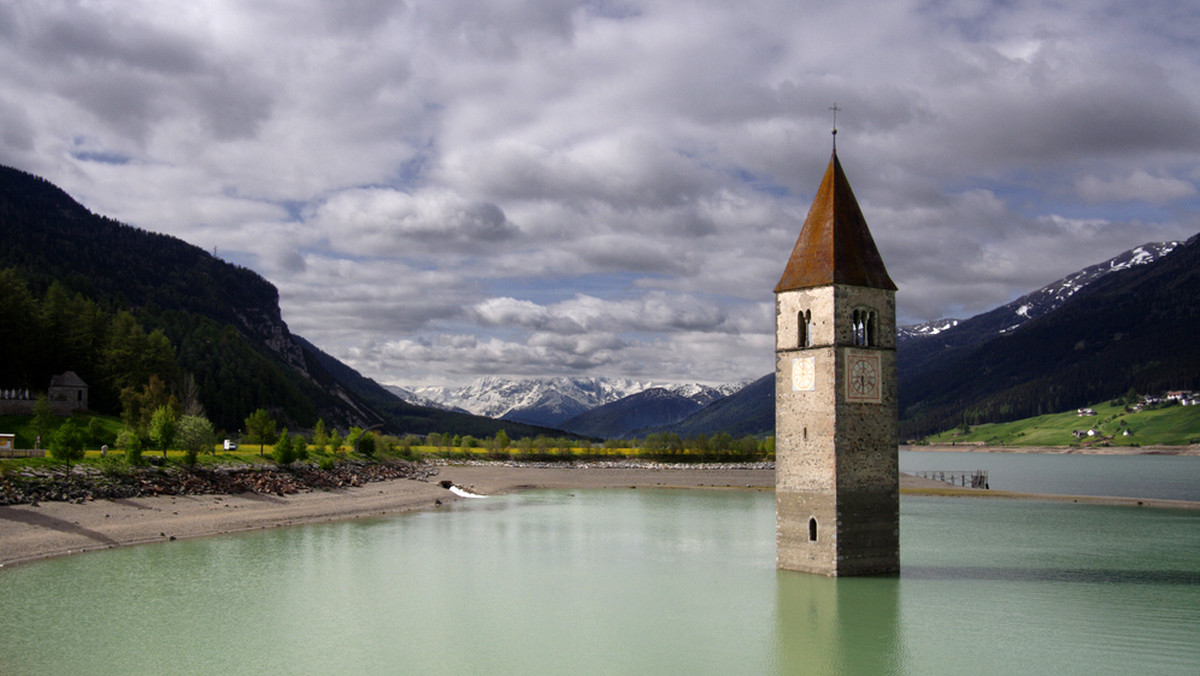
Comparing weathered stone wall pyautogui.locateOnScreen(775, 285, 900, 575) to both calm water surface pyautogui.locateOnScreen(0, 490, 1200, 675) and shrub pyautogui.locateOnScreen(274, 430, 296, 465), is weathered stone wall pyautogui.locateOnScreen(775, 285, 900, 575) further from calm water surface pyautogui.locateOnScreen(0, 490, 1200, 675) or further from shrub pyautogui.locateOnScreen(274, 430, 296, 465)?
shrub pyautogui.locateOnScreen(274, 430, 296, 465)

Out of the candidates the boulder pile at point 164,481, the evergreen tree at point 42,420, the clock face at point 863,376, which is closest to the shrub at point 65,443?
the boulder pile at point 164,481

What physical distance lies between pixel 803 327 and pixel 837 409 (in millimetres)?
4383

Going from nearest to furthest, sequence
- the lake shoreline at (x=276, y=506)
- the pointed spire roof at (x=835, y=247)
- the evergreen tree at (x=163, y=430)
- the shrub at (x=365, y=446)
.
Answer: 1. the pointed spire roof at (x=835, y=247)
2. the lake shoreline at (x=276, y=506)
3. the evergreen tree at (x=163, y=430)
4. the shrub at (x=365, y=446)

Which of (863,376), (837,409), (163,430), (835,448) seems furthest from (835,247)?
(163,430)

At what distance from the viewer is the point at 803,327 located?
127ft

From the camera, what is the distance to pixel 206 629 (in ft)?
95.7

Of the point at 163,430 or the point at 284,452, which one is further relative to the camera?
the point at 284,452

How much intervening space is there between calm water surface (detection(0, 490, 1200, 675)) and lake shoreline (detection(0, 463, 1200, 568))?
2.11 metres

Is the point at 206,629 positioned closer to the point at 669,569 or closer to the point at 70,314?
the point at 669,569

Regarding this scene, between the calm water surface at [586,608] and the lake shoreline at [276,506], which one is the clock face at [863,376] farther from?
the lake shoreline at [276,506]

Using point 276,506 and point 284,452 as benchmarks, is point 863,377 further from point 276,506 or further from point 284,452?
point 284,452

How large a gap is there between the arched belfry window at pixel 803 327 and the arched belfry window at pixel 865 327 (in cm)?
197

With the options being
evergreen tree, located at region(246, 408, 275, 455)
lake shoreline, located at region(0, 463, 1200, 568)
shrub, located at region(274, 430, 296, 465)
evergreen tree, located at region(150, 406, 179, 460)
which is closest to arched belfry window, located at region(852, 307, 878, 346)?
lake shoreline, located at region(0, 463, 1200, 568)

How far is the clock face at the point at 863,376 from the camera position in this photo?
1451 inches
